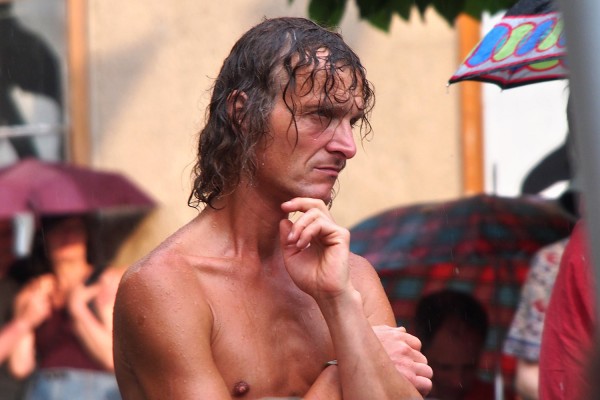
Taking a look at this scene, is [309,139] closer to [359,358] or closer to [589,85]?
[359,358]

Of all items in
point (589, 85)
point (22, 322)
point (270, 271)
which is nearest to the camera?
point (589, 85)

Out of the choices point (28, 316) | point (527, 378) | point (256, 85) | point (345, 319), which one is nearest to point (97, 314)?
point (28, 316)

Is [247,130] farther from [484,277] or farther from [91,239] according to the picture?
[91,239]

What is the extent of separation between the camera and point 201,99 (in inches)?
311

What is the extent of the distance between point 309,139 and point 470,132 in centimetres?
508

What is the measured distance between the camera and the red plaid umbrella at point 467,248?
568 cm

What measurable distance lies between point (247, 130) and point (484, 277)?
123 inches

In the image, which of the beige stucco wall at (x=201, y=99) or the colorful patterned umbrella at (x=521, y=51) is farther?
the beige stucco wall at (x=201, y=99)

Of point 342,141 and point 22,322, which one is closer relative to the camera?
point 342,141

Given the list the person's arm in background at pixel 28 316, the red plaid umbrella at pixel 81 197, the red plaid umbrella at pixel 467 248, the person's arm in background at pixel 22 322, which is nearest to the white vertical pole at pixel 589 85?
the red plaid umbrella at pixel 467 248

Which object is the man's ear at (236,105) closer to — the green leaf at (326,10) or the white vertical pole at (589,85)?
the white vertical pole at (589,85)

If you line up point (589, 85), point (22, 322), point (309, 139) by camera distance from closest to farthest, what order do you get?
1. point (589, 85)
2. point (309, 139)
3. point (22, 322)

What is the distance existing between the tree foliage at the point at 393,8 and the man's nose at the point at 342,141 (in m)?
3.08

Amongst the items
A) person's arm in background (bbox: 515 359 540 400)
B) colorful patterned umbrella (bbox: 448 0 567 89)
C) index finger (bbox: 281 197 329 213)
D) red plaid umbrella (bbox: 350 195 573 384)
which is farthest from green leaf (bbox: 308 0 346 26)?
index finger (bbox: 281 197 329 213)
